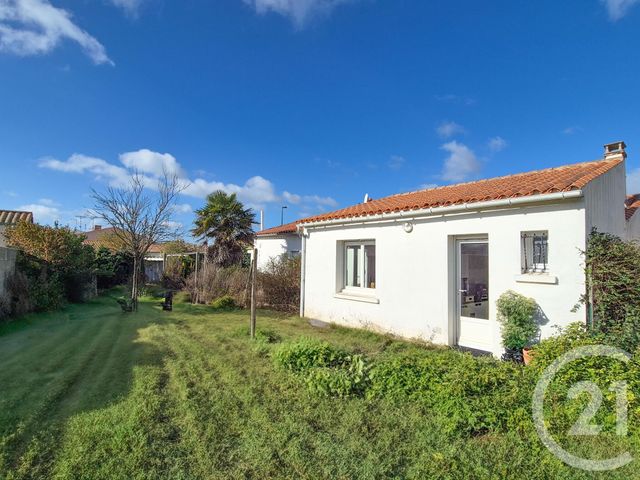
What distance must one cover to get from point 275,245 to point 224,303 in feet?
22.2

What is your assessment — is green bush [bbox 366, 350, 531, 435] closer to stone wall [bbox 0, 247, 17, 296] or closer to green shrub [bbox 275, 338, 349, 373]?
green shrub [bbox 275, 338, 349, 373]

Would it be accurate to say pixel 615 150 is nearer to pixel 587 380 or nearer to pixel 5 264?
pixel 587 380

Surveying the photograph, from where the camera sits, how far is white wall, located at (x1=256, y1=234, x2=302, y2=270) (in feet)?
61.1

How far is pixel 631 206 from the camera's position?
11359mm

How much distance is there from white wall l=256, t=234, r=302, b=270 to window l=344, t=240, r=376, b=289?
7.07 meters

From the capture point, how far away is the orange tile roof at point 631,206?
34.2ft

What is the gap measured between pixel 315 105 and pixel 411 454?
1497 centimetres

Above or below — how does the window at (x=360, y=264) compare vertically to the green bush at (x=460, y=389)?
above

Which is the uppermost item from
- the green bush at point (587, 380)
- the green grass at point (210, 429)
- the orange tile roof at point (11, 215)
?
the orange tile roof at point (11, 215)

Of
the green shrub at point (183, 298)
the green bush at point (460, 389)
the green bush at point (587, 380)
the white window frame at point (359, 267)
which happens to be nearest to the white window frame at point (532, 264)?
the green bush at point (587, 380)

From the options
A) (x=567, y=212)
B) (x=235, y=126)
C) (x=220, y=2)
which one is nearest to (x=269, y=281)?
(x=235, y=126)

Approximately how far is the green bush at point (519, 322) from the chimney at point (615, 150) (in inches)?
210

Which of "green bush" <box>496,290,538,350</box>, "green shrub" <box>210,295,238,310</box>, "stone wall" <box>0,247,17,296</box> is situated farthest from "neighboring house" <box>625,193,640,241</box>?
"stone wall" <box>0,247,17,296</box>

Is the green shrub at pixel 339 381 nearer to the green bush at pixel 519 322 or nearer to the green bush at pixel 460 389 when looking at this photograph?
the green bush at pixel 460 389
